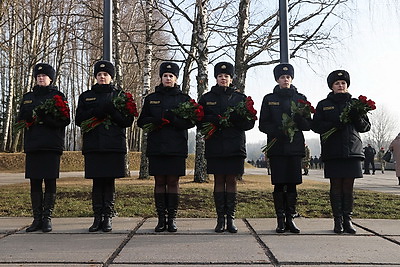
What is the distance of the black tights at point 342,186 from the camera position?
18.0 ft

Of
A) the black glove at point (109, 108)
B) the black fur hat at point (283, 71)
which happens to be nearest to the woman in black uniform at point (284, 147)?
the black fur hat at point (283, 71)

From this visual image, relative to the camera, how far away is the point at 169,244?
179 inches

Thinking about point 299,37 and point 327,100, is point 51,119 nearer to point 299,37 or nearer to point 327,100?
point 327,100

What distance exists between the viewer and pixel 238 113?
17.1 ft

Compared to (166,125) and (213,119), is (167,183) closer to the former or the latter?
(166,125)

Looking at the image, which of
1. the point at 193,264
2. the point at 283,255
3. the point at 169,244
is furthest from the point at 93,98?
the point at 283,255

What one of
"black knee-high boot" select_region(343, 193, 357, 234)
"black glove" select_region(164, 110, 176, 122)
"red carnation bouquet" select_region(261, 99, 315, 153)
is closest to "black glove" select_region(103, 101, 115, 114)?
"black glove" select_region(164, 110, 176, 122)

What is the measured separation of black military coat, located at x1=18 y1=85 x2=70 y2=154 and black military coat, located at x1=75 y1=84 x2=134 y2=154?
33cm

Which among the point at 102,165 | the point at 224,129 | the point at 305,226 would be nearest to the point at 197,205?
the point at 305,226

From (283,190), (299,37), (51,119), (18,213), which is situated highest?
(299,37)

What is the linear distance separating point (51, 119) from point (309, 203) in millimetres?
5493

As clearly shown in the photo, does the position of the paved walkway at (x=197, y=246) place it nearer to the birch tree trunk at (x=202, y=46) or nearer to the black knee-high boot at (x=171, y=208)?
the black knee-high boot at (x=171, y=208)

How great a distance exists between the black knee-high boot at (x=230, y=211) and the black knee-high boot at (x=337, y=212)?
53.2 inches

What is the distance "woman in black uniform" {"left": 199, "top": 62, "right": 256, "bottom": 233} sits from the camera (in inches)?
210
